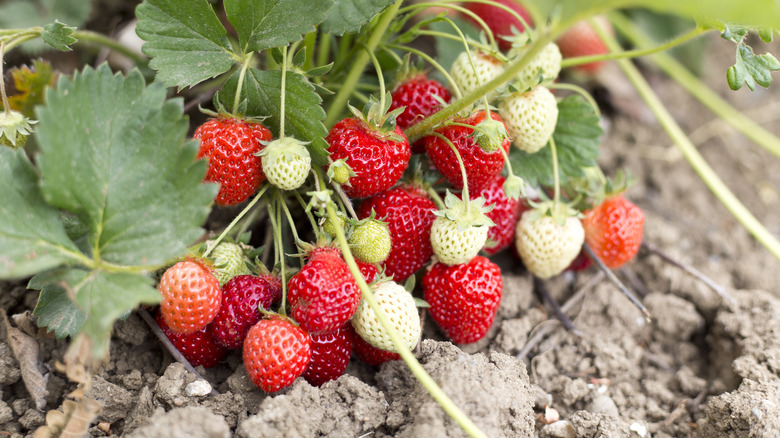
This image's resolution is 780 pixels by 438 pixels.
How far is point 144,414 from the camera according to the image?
1.22 metres

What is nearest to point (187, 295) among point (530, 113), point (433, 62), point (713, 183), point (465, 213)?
point (465, 213)

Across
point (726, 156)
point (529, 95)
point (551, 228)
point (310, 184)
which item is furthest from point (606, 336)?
point (726, 156)

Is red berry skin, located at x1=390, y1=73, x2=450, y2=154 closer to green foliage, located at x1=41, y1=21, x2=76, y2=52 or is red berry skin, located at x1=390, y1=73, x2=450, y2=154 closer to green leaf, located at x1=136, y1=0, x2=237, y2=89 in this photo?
green leaf, located at x1=136, y1=0, x2=237, y2=89

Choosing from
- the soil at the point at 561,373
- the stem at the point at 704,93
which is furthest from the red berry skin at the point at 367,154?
the stem at the point at 704,93

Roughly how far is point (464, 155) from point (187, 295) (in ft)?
2.12

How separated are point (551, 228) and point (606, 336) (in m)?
0.34

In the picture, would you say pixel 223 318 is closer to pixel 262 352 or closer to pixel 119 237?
pixel 262 352

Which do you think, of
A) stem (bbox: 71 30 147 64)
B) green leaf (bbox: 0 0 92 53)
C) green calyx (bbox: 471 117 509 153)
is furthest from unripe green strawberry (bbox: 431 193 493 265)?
green leaf (bbox: 0 0 92 53)

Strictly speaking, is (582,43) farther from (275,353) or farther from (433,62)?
(275,353)

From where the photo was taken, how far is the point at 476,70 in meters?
1.45

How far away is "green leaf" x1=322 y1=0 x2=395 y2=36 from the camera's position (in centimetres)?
127

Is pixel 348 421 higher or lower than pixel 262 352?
lower

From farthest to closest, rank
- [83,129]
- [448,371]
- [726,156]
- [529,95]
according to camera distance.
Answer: [726,156] → [529,95] → [448,371] → [83,129]

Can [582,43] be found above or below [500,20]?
below
